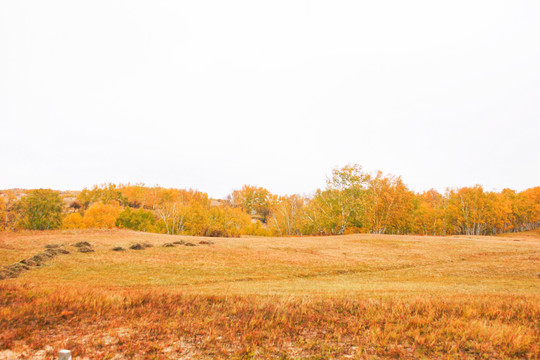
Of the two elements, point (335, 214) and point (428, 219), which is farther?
point (428, 219)

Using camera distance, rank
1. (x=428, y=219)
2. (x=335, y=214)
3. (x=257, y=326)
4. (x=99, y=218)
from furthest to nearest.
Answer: (x=428, y=219) → (x=99, y=218) → (x=335, y=214) → (x=257, y=326)

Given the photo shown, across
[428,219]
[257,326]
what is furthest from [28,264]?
[428,219]

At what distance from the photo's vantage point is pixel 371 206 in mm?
65125

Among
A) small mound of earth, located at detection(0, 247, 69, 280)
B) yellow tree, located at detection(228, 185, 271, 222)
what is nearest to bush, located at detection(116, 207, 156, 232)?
small mound of earth, located at detection(0, 247, 69, 280)

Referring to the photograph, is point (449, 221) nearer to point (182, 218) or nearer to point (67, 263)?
point (182, 218)

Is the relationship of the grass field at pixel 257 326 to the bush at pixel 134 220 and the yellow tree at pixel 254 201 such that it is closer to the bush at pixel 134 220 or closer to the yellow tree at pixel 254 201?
the bush at pixel 134 220

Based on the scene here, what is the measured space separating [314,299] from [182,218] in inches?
3362

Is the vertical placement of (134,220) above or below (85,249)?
below

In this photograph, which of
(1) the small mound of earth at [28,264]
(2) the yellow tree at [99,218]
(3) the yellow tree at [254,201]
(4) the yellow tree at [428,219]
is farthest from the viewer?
(3) the yellow tree at [254,201]

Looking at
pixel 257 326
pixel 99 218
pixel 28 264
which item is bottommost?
pixel 99 218

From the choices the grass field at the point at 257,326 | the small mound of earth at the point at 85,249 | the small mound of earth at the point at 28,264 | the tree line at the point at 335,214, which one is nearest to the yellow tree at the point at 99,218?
the tree line at the point at 335,214

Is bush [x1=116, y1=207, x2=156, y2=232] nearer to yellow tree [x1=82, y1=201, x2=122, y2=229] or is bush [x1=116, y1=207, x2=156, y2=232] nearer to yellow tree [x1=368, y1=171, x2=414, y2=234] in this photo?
yellow tree [x1=82, y1=201, x2=122, y2=229]

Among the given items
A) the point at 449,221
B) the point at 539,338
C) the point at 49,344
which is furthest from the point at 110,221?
the point at 449,221

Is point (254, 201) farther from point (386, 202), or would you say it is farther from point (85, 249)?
point (85, 249)
